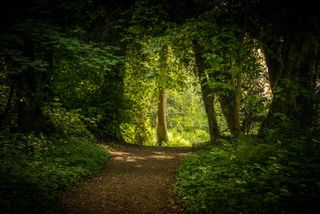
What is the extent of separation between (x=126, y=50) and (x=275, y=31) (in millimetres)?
10178

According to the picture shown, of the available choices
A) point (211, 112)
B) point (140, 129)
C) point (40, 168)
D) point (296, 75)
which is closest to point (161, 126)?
point (140, 129)

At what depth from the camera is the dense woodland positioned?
648cm

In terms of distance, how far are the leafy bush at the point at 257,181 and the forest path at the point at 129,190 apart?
0.54 meters

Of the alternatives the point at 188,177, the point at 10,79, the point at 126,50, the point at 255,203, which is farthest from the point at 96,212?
the point at 126,50

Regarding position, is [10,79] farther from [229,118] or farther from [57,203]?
[229,118]

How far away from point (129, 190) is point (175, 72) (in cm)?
1118

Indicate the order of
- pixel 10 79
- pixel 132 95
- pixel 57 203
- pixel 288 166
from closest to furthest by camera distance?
pixel 288 166
pixel 57 203
pixel 10 79
pixel 132 95

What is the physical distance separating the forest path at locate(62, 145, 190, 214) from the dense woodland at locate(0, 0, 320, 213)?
413 mm

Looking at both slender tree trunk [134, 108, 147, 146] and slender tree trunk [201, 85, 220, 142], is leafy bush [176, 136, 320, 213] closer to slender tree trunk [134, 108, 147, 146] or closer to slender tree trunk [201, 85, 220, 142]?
slender tree trunk [201, 85, 220, 142]

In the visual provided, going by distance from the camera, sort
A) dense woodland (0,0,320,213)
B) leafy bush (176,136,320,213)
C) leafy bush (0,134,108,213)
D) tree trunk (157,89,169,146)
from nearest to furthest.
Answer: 1. leafy bush (176,136,320,213)
2. dense woodland (0,0,320,213)
3. leafy bush (0,134,108,213)
4. tree trunk (157,89,169,146)

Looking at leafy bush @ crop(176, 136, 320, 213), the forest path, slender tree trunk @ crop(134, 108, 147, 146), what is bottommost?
the forest path

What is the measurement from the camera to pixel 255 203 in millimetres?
5637

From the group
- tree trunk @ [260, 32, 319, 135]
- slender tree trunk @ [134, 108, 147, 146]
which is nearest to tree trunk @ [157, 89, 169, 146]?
slender tree trunk @ [134, 108, 147, 146]

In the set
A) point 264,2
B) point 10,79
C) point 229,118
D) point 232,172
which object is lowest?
point 232,172
